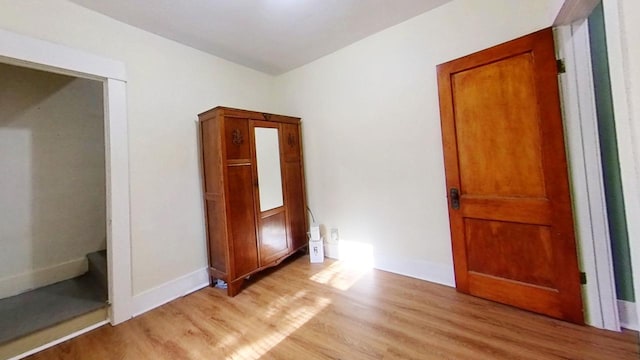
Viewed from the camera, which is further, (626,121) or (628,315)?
(628,315)

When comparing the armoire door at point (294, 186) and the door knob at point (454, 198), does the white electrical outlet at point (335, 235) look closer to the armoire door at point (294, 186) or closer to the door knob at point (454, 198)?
the armoire door at point (294, 186)

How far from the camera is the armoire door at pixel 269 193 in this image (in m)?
2.63

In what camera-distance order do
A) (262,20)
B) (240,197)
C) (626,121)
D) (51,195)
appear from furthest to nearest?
(51,195)
(240,197)
(262,20)
(626,121)

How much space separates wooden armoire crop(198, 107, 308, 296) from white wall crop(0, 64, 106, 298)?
152cm

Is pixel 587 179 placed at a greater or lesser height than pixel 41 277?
greater

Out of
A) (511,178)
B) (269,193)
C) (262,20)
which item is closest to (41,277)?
(269,193)

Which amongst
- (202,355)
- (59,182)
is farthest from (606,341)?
(59,182)

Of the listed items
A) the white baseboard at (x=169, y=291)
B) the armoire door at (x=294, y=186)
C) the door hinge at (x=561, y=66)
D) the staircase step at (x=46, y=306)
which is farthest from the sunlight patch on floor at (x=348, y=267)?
the door hinge at (x=561, y=66)

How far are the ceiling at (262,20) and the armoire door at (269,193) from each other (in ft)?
2.83

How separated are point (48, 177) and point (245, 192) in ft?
7.09

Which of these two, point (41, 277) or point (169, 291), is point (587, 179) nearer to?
point (169, 291)

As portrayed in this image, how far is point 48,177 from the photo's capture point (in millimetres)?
2666

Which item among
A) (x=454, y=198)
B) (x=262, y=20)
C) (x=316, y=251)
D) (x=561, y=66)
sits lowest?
(x=316, y=251)

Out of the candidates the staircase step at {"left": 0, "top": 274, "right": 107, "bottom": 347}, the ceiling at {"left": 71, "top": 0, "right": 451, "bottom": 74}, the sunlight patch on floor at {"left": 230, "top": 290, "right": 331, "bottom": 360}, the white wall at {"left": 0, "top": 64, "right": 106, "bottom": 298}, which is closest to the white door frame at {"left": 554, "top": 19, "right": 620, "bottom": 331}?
the ceiling at {"left": 71, "top": 0, "right": 451, "bottom": 74}
